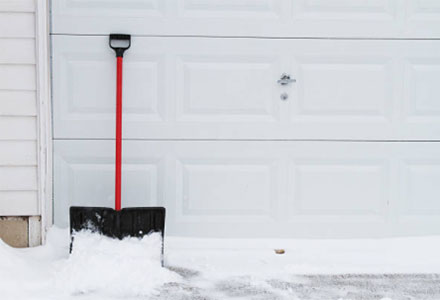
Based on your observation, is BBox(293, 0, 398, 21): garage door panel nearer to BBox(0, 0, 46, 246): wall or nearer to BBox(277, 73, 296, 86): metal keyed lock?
BBox(277, 73, 296, 86): metal keyed lock

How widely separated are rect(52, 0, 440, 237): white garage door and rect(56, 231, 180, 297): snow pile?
0.34 m

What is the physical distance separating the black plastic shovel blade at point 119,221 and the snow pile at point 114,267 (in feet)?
0.11

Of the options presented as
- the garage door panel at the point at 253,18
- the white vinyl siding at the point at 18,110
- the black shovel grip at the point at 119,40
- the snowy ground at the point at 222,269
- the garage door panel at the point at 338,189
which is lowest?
the snowy ground at the point at 222,269

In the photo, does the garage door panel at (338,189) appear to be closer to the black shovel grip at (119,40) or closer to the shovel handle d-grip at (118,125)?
the shovel handle d-grip at (118,125)

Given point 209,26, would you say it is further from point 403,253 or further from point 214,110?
point 403,253

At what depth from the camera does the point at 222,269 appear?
300cm

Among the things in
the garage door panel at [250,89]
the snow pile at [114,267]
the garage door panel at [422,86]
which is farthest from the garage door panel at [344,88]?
the snow pile at [114,267]

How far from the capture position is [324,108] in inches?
128

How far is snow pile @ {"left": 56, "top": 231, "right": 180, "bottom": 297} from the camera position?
269cm

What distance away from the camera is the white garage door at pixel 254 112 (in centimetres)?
317

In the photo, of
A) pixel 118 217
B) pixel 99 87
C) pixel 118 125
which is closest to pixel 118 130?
pixel 118 125

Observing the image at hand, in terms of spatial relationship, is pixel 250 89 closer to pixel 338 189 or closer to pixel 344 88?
pixel 344 88

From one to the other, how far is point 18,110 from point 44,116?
0.14 metres

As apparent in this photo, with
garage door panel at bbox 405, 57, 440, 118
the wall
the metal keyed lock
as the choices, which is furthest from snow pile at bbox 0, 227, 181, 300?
garage door panel at bbox 405, 57, 440, 118
